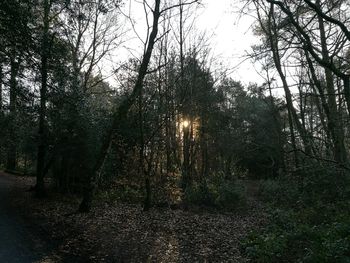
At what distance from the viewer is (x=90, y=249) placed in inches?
306

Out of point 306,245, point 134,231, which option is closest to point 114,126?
point 134,231

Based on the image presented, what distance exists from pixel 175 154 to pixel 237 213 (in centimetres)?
418

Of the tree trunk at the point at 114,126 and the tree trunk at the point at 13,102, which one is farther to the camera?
the tree trunk at the point at 114,126

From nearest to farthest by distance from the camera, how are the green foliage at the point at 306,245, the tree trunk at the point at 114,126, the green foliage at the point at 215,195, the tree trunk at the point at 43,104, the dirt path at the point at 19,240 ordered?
the green foliage at the point at 306,245 < the dirt path at the point at 19,240 < the tree trunk at the point at 43,104 < the tree trunk at the point at 114,126 < the green foliage at the point at 215,195

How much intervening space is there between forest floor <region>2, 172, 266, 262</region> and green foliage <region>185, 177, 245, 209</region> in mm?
846

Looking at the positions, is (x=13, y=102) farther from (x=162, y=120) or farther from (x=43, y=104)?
(x=162, y=120)

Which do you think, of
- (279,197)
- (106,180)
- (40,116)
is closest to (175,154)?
(106,180)

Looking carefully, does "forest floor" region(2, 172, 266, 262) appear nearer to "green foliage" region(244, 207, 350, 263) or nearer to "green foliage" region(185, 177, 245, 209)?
"green foliage" region(244, 207, 350, 263)

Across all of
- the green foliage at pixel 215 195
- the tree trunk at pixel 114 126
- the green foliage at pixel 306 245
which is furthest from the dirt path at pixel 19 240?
the green foliage at pixel 215 195

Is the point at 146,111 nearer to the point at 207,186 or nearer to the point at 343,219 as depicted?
the point at 207,186

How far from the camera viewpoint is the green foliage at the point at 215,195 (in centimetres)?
1488

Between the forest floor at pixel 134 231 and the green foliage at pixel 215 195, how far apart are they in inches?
33.3

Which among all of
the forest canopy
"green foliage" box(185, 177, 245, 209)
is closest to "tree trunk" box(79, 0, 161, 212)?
the forest canopy

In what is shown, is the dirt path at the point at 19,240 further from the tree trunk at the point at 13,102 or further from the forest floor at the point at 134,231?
the tree trunk at the point at 13,102
